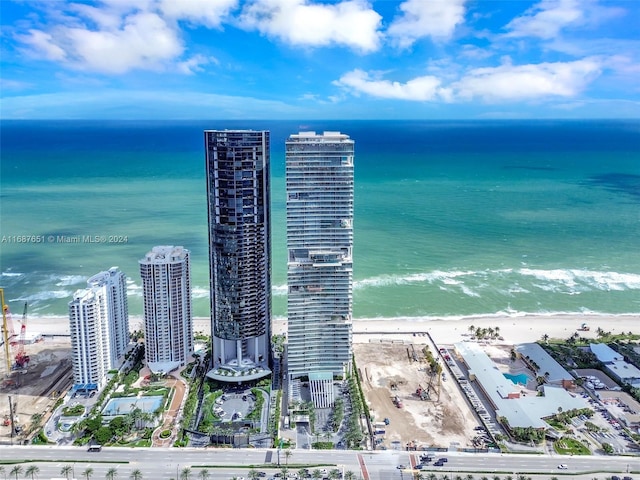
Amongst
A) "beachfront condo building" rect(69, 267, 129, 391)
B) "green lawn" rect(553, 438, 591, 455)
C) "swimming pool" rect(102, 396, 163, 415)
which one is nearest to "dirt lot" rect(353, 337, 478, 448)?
"green lawn" rect(553, 438, 591, 455)

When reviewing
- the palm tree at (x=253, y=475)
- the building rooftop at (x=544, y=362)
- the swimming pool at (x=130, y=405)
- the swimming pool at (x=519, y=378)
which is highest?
the building rooftop at (x=544, y=362)

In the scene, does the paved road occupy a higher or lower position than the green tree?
lower

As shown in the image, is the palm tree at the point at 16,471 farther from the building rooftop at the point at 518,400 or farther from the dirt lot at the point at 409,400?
the building rooftop at the point at 518,400

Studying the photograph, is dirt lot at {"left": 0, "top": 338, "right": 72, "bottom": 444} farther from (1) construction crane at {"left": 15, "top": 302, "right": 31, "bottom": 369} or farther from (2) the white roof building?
(2) the white roof building

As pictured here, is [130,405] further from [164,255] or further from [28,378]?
[164,255]

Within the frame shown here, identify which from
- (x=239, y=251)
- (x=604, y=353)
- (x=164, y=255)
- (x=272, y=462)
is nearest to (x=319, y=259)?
(x=239, y=251)

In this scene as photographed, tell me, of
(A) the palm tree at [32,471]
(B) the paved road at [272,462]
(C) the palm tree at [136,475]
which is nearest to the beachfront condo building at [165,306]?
(B) the paved road at [272,462]

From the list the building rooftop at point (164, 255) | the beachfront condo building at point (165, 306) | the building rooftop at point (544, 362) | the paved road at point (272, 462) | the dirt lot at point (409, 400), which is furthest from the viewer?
the building rooftop at point (544, 362)
